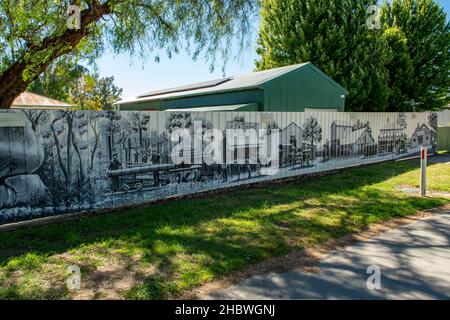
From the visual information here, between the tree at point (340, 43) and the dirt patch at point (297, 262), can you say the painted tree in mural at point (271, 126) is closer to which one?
the dirt patch at point (297, 262)

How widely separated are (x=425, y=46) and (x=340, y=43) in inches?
299

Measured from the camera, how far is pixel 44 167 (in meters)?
6.31

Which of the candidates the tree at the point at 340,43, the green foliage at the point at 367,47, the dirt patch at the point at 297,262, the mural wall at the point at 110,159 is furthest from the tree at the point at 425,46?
the dirt patch at the point at 297,262

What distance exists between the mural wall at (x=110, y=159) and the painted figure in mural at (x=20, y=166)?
15mm

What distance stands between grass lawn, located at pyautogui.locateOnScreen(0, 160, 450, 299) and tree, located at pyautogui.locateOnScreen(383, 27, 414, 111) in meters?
15.3

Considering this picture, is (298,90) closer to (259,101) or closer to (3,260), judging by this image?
(259,101)

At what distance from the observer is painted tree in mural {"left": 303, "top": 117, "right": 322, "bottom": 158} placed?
11.1 m

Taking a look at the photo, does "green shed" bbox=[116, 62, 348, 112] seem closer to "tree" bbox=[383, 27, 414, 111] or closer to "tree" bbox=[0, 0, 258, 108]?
"tree" bbox=[0, 0, 258, 108]

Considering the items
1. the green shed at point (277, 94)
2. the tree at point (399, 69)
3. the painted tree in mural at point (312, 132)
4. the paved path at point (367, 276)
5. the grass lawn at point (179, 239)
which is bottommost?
the paved path at point (367, 276)

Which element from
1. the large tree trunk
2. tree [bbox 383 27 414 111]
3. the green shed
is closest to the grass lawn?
the large tree trunk

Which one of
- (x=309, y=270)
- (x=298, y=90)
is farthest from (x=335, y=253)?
(x=298, y=90)

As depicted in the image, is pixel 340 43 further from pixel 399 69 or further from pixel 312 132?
pixel 312 132

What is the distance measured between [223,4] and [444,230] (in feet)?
27.4

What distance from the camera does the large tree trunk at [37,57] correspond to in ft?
25.7
